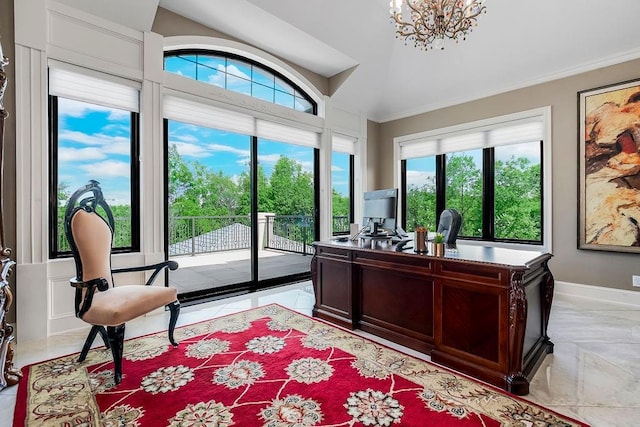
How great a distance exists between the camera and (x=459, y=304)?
90.0 inches

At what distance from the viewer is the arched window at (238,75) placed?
3.94 meters

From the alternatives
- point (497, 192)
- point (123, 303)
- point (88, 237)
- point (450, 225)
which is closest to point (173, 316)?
point (123, 303)

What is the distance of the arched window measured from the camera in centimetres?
394

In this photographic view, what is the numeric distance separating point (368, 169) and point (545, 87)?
2.91m

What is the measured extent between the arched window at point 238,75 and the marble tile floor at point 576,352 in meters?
2.84

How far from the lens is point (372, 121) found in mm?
6246

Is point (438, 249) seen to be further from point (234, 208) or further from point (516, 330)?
point (234, 208)

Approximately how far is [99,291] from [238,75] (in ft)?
10.7

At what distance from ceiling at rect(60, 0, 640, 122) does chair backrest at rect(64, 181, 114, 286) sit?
1.98m

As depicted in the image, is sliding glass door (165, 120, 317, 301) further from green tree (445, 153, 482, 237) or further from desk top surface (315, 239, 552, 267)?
green tree (445, 153, 482, 237)

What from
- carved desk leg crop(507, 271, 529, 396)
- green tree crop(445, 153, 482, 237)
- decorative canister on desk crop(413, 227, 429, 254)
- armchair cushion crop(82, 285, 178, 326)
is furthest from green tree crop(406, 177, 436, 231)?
armchair cushion crop(82, 285, 178, 326)

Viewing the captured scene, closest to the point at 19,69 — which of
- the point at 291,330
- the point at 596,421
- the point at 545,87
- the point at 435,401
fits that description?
the point at 291,330

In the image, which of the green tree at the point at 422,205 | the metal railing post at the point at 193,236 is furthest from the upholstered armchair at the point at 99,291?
the green tree at the point at 422,205

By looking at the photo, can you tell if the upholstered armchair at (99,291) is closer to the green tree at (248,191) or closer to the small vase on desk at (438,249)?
the green tree at (248,191)
